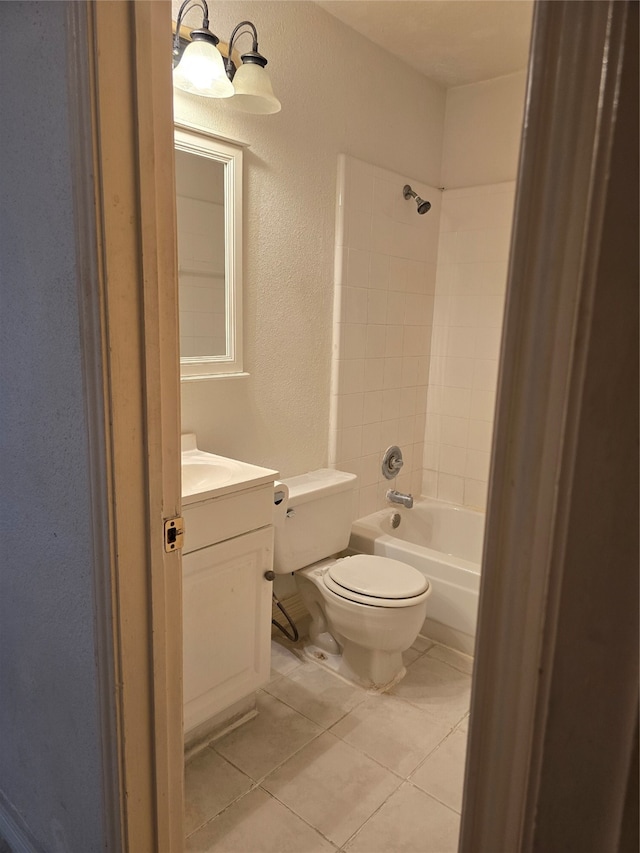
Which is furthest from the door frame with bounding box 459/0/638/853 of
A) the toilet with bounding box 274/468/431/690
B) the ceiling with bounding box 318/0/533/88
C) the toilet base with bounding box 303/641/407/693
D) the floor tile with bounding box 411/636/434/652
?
the ceiling with bounding box 318/0/533/88

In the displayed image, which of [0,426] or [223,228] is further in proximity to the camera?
[223,228]

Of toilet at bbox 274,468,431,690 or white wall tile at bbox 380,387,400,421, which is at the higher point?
white wall tile at bbox 380,387,400,421

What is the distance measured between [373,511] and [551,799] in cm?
237

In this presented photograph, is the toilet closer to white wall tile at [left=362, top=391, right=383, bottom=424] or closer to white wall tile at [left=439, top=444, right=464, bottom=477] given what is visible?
white wall tile at [left=362, top=391, right=383, bottom=424]

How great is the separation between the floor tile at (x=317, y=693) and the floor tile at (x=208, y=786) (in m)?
0.34

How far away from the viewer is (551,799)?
1.49 ft

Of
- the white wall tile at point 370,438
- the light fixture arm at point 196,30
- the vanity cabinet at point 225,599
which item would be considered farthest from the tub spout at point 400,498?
the light fixture arm at point 196,30

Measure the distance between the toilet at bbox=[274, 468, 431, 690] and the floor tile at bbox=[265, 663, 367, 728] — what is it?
57mm

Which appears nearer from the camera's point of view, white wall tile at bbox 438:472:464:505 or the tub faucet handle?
the tub faucet handle

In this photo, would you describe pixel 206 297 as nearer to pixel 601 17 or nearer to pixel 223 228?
pixel 223 228

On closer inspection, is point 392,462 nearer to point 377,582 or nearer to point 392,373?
point 392,373

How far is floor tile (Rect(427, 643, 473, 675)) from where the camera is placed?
7.39ft

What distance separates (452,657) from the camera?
2.31 m

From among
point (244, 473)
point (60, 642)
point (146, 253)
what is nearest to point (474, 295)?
point (244, 473)
